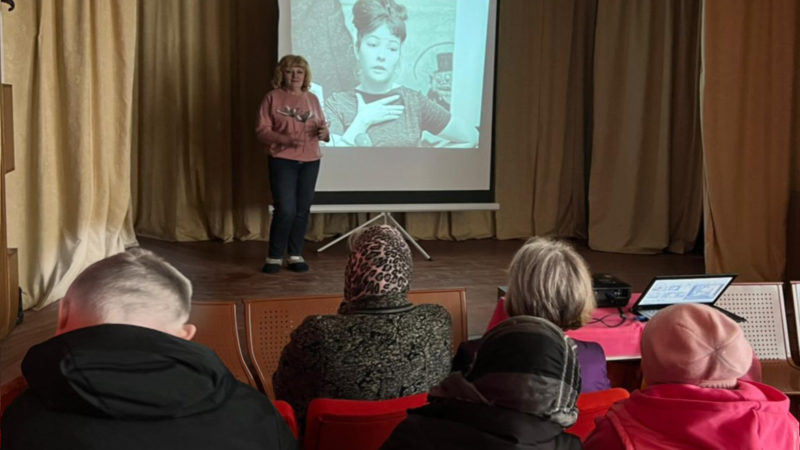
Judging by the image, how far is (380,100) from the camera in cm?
578

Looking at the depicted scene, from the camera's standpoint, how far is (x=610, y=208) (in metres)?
6.27

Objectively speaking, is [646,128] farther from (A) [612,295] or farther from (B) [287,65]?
(A) [612,295]

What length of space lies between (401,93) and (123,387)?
4.91 m

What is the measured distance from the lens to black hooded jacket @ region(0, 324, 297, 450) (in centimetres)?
107

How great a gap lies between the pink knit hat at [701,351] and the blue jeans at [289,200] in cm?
379

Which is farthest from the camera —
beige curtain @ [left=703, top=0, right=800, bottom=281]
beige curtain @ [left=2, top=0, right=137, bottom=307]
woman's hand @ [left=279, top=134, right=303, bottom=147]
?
woman's hand @ [left=279, top=134, right=303, bottom=147]

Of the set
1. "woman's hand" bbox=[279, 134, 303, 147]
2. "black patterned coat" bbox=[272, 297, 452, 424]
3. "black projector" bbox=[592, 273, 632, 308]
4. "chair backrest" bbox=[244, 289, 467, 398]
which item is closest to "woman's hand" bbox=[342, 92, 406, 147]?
"woman's hand" bbox=[279, 134, 303, 147]

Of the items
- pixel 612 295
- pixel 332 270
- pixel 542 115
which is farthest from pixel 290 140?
pixel 612 295

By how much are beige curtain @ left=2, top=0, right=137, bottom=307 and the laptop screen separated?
9.90 feet

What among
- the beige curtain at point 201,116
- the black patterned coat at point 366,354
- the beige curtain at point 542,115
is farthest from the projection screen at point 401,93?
the black patterned coat at point 366,354

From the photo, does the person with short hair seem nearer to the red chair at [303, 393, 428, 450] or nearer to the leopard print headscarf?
the red chair at [303, 393, 428, 450]

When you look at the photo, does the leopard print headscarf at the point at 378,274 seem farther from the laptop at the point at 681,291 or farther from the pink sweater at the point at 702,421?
the laptop at the point at 681,291

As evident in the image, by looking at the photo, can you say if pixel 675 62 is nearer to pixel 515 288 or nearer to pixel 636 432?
pixel 515 288

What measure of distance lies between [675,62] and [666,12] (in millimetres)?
407
